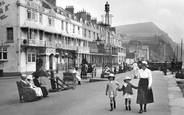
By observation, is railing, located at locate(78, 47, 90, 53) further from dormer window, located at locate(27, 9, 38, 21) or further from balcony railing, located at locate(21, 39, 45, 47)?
dormer window, located at locate(27, 9, 38, 21)

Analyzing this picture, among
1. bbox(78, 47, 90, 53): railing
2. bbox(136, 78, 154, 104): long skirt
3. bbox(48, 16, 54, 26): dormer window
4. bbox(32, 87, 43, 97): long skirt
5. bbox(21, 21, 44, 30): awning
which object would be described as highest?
bbox(48, 16, 54, 26): dormer window

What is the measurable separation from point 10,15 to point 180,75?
76.8 feet

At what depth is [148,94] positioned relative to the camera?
313 inches

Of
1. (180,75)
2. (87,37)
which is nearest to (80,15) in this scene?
(87,37)

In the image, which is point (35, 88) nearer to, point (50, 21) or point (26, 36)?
point (26, 36)

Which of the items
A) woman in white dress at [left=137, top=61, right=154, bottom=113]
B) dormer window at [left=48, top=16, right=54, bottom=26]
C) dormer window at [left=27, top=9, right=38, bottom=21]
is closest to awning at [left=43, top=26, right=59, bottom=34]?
dormer window at [left=48, top=16, right=54, bottom=26]

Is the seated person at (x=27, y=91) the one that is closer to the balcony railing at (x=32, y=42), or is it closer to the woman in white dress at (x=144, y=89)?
the woman in white dress at (x=144, y=89)

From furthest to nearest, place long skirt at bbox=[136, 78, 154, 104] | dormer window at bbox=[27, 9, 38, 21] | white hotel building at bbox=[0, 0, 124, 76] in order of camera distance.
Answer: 1. dormer window at bbox=[27, 9, 38, 21]
2. white hotel building at bbox=[0, 0, 124, 76]
3. long skirt at bbox=[136, 78, 154, 104]

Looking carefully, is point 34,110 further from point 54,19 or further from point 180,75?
point 54,19

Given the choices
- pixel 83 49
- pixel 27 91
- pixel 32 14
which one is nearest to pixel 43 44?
pixel 32 14

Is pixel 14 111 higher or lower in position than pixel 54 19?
lower

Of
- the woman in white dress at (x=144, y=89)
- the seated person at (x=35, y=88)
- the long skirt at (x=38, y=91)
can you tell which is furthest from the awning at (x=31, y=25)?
the woman in white dress at (x=144, y=89)

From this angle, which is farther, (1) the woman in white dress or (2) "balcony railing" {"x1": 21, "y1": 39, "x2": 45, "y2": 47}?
(2) "balcony railing" {"x1": 21, "y1": 39, "x2": 45, "y2": 47}

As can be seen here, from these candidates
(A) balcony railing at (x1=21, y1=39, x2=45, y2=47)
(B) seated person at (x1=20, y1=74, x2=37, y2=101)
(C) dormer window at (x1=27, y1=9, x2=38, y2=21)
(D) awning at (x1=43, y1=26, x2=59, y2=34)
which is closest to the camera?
(B) seated person at (x1=20, y1=74, x2=37, y2=101)
